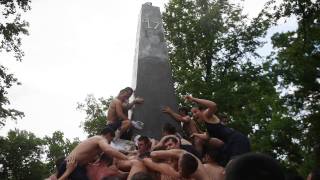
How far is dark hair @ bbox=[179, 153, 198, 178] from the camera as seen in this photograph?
5.09 metres

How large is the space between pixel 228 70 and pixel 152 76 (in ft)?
52.5

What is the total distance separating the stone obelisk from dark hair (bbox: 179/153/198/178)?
5.38 metres

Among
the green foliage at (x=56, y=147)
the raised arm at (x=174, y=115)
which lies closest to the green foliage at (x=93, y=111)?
the green foliage at (x=56, y=147)

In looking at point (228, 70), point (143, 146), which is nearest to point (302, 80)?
point (228, 70)

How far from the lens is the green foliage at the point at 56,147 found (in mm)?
47750

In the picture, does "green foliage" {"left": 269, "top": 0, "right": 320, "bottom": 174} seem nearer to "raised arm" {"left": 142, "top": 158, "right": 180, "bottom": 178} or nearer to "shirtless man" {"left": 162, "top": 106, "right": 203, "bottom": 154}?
"shirtless man" {"left": 162, "top": 106, "right": 203, "bottom": 154}

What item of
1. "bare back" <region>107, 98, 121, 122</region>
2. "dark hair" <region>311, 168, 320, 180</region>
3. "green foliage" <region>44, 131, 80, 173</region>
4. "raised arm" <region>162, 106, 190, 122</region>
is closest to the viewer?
"dark hair" <region>311, 168, 320, 180</region>

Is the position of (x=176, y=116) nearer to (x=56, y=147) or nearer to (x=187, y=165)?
(x=187, y=165)

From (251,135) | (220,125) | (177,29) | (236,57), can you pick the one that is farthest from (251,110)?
(220,125)

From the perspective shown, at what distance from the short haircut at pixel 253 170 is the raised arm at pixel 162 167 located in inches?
152

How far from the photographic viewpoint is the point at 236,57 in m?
26.8

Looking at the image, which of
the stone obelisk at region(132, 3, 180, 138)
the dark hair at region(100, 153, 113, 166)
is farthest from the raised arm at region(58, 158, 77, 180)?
the stone obelisk at region(132, 3, 180, 138)

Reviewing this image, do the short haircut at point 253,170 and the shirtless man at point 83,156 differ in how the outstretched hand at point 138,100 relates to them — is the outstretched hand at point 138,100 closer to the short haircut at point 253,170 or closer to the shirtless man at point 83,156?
the shirtless man at point 83,156

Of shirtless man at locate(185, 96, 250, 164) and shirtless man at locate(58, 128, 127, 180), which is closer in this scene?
shirtless man at locate(58, 128, 127, 180)
